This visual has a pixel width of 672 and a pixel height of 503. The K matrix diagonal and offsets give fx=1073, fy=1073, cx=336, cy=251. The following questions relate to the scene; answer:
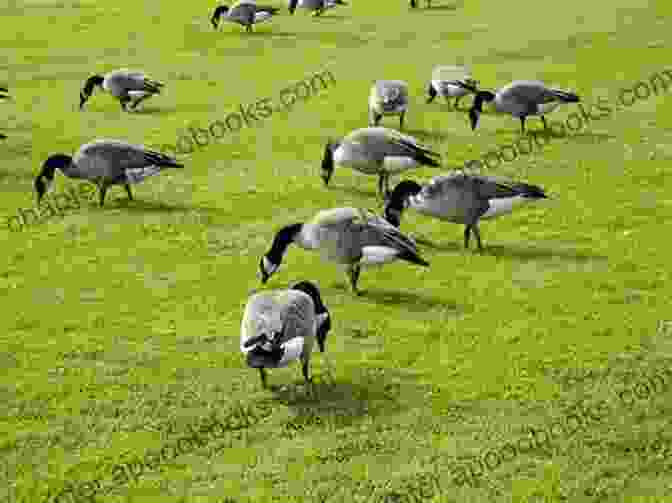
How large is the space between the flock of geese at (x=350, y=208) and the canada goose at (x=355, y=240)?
14 mm

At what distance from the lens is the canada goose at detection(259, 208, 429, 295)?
1512cm

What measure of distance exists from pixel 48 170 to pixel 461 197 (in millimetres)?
8277

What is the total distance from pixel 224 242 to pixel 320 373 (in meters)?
5.79

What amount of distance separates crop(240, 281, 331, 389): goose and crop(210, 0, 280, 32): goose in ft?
93.7

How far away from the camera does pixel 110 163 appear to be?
1997 centimetres

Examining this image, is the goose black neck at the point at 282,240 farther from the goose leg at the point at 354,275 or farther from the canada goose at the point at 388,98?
the canada goose at the point at 388,98

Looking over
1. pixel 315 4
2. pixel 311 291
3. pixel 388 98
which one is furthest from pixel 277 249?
pixel 315 4

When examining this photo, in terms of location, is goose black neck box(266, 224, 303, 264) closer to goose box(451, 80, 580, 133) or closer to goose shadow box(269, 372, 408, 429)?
goose shadow box(269, 372, 408, 429)

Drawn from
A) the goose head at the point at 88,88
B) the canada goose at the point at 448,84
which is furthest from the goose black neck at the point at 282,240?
the goose head at the point at 88,88

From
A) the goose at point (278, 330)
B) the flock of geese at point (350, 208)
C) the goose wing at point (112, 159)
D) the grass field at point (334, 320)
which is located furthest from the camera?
the goose wing at point (112, 159)

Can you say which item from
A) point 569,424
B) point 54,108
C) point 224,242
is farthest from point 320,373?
point 54,108

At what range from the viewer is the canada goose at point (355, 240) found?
15.1m

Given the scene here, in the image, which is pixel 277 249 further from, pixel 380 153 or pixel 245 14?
pixel 245 14

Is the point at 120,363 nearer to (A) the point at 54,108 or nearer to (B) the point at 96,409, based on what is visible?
(B) the point at 96,409
